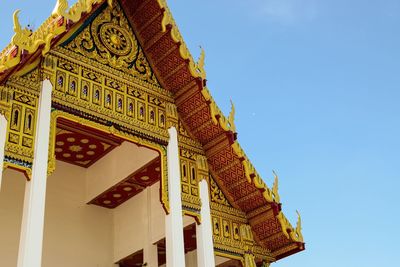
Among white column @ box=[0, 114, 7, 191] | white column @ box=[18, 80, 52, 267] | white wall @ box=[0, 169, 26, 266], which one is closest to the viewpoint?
white column @ box=[18, 80, 52, 267]

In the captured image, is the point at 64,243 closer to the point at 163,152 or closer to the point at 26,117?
the point at 163,152

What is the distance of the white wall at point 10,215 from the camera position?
8633 millimetres

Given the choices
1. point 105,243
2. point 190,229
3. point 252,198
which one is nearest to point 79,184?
point 105,243

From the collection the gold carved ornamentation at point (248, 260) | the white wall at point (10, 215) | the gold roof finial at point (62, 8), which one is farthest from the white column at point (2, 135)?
the gold carved ornamentation at point (248, 260)

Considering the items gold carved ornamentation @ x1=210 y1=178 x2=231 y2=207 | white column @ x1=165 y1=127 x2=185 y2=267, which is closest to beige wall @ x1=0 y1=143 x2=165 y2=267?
white column @ x1=165 y1=127 x2=185 y2=267

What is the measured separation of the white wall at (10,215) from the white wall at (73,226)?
0.42 meters

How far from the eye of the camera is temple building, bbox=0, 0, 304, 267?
278 inches

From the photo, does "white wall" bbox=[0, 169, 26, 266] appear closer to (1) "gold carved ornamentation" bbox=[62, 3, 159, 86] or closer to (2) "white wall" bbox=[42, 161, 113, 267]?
(2) "white wall" bbox=[42, 161, 113, 267]

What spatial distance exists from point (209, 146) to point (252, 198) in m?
0.94

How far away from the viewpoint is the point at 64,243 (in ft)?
30.5

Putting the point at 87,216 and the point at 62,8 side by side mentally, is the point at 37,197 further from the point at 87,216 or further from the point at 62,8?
the point at 87,216

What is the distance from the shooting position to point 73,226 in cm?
A: 955

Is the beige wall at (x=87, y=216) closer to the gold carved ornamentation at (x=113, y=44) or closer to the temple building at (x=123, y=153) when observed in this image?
the temple building at (x=123, y=153)

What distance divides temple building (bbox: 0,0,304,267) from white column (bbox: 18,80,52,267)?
0.04 ft
